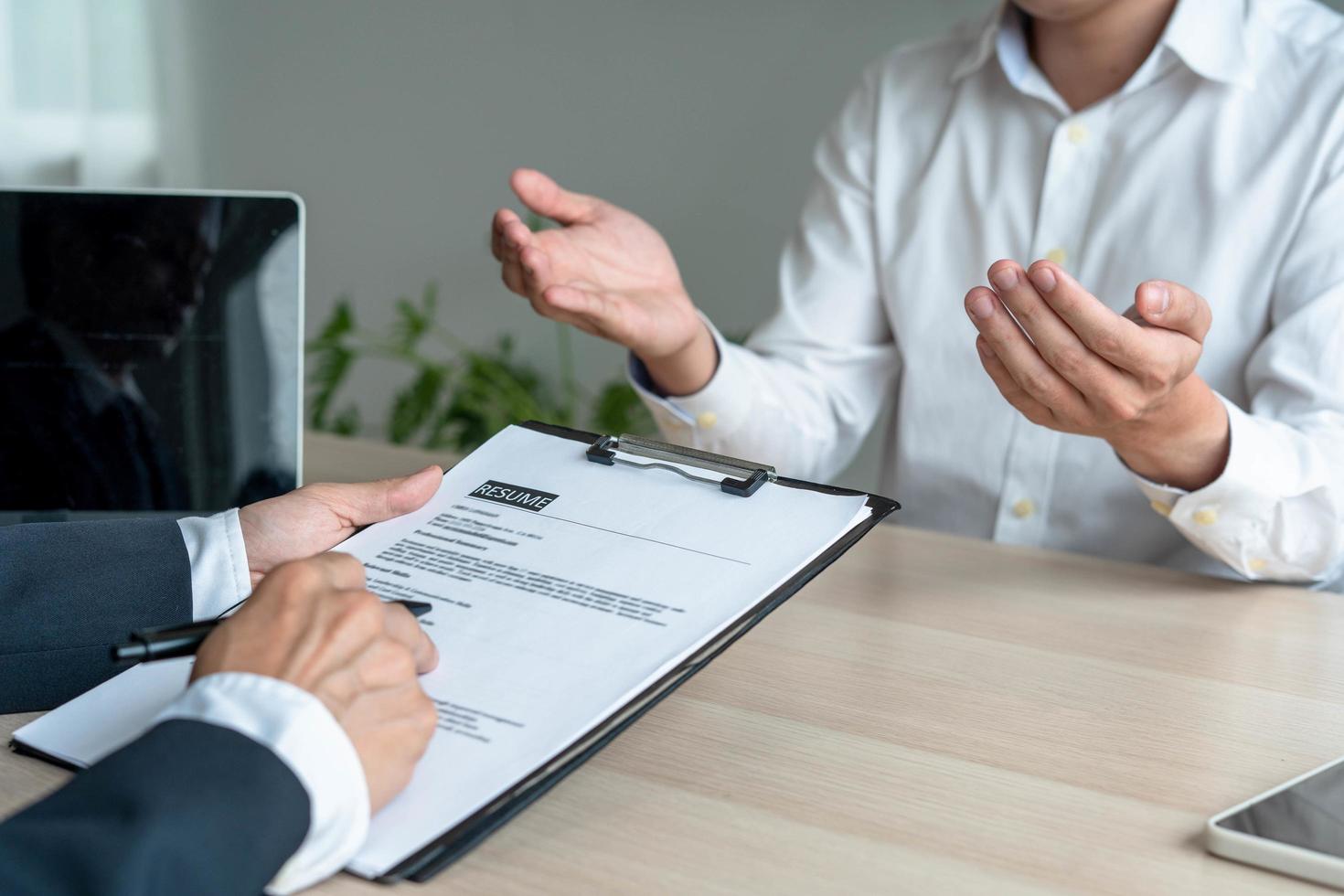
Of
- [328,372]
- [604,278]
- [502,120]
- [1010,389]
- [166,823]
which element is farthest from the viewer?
[502,120]

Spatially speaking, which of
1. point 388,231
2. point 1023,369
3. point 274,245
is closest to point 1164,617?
point 1023,369

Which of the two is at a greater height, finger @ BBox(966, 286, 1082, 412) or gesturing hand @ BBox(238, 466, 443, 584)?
finger @ BBox(966, 286, 1082, 412)

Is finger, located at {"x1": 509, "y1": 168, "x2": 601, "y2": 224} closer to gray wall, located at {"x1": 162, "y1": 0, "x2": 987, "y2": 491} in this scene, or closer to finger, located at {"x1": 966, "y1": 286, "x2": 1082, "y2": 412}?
finger, located at {"x1": 966, "y1": 286, "x2": 1082, "y2": 412}

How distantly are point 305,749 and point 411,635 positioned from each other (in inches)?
3.6

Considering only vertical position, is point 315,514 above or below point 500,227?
below

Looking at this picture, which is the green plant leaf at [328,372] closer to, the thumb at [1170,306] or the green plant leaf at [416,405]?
the green plant leaf at [416,405]

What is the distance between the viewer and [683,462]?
70cm

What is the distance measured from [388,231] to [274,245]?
1.68 m

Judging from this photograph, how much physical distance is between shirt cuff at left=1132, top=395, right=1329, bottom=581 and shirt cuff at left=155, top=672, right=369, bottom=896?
0.66 m

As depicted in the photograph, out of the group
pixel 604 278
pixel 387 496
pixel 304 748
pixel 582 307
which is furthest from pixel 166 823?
pixel 604 278

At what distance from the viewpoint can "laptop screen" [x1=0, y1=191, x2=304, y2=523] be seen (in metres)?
0.85

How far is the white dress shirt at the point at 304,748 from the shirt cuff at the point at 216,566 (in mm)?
194

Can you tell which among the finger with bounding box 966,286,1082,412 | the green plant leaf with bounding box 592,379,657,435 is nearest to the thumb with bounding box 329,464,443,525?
the finger with bounding box 966,286,1082,412

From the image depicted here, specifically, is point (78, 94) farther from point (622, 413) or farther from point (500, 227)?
point (500, 227)
